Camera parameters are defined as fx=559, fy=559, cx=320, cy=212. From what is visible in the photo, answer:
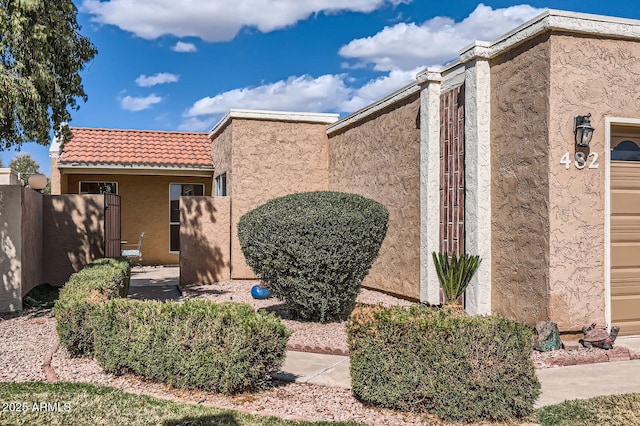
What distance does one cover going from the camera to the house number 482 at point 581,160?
734 centimetres

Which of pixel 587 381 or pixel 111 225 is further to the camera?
pixel 111 225

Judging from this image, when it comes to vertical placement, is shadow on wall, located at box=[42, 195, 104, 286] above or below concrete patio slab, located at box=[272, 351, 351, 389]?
above

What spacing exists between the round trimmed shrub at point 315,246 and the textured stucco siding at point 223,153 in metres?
6.27

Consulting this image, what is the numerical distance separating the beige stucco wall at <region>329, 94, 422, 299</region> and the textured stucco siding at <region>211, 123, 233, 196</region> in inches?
126

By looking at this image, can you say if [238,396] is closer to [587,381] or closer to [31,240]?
[587,381]

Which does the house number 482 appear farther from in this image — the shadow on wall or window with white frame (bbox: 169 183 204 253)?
window with white frame (bbox: 169 183 204 253)

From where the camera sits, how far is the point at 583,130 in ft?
23.7

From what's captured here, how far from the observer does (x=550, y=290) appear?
→ 7.23 metres

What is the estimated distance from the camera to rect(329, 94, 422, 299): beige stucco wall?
34.8ft

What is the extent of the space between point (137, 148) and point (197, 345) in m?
13.7

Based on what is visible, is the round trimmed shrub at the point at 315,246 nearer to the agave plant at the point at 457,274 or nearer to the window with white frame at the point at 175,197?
the agave plant at the point at 457,274

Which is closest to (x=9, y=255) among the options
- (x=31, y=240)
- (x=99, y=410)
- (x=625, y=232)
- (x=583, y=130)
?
(x=31, y=240)

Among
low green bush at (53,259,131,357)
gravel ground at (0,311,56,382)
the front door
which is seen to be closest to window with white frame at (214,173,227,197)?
gravel ground at (0,311,56,382)

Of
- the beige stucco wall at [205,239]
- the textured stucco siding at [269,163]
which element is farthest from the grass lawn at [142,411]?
the textured stucco siding at [269,163]
